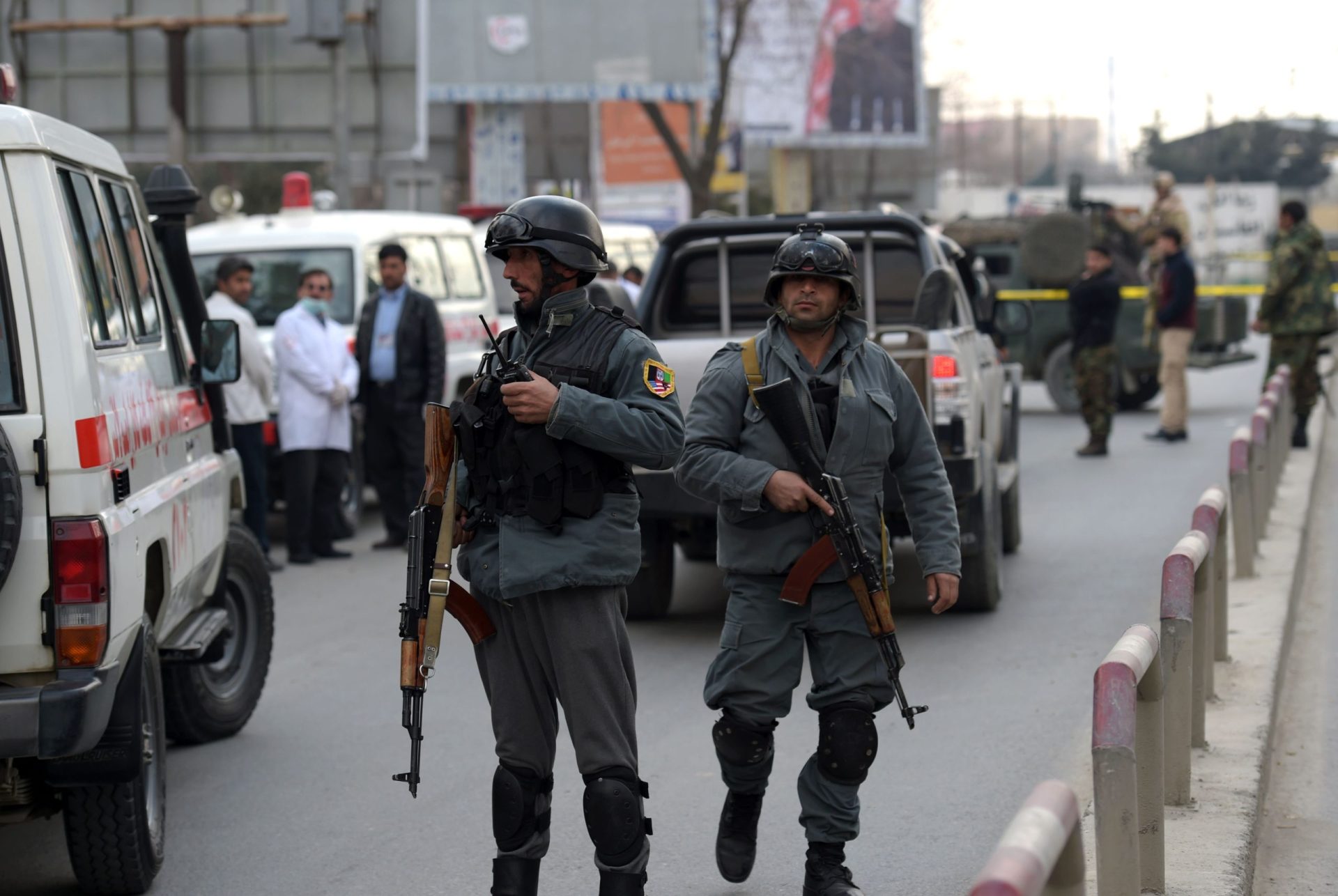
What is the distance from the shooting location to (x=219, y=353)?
255 inches

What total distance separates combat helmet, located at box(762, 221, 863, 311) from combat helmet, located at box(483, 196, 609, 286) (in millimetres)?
544

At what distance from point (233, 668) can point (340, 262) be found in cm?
605

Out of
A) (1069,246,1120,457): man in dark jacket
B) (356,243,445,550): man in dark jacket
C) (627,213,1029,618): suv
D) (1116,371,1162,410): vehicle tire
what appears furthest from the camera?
(1116,371,1162,410): vehicle tire

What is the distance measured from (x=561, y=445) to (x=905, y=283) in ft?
17.8

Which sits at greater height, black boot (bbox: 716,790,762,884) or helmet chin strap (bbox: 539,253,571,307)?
helmet chin strap (bbox: 539,253,571,307)

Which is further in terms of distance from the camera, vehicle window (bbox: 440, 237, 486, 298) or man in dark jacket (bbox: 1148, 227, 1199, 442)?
man in dark jacket (bbox: 1148, 227, 1199, 442)

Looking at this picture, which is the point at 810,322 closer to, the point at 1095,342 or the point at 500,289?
the point at 1095,342

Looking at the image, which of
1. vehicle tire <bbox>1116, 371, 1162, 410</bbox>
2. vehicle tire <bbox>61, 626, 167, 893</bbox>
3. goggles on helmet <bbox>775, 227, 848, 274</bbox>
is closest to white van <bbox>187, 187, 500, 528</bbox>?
vehicle tire <bbox>61, 626, 167, 893</bbox>

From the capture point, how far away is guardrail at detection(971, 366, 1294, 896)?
268 cm

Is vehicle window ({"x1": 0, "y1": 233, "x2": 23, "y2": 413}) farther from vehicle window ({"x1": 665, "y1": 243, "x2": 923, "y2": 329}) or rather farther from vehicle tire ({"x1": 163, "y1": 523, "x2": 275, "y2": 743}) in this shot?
vehicle window ({"x1": 665, "y1": 243, "x2": 923, "y2": 329})

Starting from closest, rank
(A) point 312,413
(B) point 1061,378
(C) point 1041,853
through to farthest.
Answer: (C) point 1041,853
(A) point 312,413
(B) point 1061,378

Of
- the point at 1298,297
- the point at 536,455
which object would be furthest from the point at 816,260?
the point at 1298,297

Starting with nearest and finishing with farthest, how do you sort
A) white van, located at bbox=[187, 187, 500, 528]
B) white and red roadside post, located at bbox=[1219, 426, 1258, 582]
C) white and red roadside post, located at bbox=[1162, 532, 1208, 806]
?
white and red roadside post, located at bbox=[1162, 532, 1208, 806] < white and red roadside post, located at bbox=[1219, 426, 1258, 582] < white van, located at bbox=[187, 187, 500, 528]

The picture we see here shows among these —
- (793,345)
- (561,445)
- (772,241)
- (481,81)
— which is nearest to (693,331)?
(772,241)
